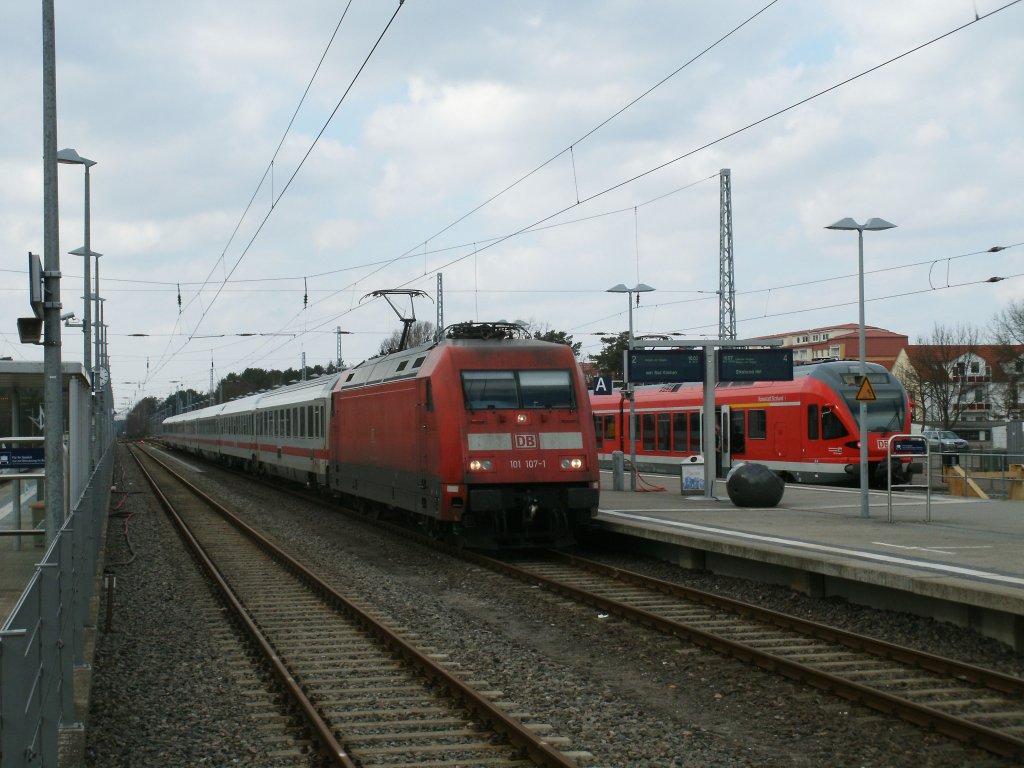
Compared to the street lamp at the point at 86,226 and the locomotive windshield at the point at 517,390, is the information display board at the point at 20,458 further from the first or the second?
the street lamp at the point at 86,226

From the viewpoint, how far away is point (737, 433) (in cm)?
2841

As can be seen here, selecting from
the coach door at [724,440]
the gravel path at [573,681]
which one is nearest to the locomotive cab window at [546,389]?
the gravel path at [573,681]

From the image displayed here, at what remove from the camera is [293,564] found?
14.8m

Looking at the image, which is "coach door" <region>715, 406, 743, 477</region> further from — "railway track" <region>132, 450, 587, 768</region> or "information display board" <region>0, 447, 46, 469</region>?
"information display board" <region>0, 447, 46, 469</region>

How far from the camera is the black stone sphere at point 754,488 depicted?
18359 millimetres

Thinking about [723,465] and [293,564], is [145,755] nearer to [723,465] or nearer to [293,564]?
[293,564]

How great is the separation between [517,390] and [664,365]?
5.58 metres

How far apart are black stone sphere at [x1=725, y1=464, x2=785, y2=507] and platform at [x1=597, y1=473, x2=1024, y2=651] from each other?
0.25m

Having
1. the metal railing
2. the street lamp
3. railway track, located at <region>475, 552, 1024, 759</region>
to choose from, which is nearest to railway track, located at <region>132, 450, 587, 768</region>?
the metal railing

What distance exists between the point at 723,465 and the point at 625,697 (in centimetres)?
2141

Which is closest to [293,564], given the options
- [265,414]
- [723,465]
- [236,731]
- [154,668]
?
[154,668]

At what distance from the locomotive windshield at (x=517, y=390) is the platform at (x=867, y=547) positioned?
79.1 inches

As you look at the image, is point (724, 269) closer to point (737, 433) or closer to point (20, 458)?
point (737, 433)

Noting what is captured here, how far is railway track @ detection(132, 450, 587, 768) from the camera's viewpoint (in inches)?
253
